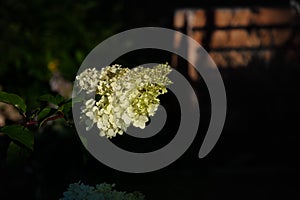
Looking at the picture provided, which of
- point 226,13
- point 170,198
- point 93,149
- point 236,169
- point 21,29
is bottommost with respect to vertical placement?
point 93,149

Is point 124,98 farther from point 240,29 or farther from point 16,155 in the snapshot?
point 240,29

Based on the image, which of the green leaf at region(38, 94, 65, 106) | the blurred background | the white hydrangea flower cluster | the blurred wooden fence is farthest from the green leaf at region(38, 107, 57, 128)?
the blurred wooden fence

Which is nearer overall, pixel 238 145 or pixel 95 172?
pixel 95 172

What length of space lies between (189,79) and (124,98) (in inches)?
259

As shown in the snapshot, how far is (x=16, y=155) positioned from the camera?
8.32 feet

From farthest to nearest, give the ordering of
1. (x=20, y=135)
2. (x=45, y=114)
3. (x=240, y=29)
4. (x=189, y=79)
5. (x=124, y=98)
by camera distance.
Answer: (x=240, y=29), (x=189, y=79), (x=45, y=114), (x=20, y=135), (x=124, y=98)

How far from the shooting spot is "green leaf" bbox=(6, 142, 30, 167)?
99.4 inches

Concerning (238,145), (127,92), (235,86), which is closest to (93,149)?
(127,92)

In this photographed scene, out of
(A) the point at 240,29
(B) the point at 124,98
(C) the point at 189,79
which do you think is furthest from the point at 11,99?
(A) the point at 240,29

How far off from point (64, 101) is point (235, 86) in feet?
18.5

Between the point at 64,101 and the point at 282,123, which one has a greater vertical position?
the point at 282,123

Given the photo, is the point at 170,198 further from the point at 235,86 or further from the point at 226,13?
the point at 226,13

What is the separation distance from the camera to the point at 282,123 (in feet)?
23.9

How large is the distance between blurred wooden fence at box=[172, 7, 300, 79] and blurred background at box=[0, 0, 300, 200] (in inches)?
0.6
